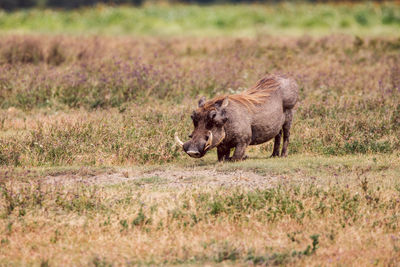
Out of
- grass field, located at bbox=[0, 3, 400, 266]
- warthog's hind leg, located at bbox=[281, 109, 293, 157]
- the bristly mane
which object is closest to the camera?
grass field, located at bbox=[0, 3, 400, 266]

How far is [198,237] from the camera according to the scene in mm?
7000

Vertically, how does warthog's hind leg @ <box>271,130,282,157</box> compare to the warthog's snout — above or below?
below

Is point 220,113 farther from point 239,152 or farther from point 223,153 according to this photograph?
point 223,153

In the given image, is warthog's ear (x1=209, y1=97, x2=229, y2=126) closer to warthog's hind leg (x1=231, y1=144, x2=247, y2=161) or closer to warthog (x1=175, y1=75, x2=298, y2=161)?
warthog (x1=175, y1=75, x2=298, y2=161)

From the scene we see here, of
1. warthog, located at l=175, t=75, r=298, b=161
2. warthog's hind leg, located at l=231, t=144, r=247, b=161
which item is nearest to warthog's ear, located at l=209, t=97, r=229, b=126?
warthog, located at l=175, t=75, r=298, b=161

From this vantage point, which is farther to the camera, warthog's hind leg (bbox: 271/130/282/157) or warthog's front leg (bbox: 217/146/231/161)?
warthog's hind leg (bbox: 271/130/282/157)

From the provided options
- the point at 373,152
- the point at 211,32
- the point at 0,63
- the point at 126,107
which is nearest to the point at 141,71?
the point at 126,107

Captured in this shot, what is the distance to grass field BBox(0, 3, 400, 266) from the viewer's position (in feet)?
22.4

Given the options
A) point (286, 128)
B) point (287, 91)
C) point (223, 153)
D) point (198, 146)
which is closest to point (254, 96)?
point (287, 91)

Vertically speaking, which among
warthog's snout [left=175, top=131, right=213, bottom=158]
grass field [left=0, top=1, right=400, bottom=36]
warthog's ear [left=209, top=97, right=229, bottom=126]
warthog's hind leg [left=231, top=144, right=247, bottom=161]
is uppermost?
warthog's ear [left=209, top=97, right=229, bottom=126]

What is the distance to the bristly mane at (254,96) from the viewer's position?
9.56m

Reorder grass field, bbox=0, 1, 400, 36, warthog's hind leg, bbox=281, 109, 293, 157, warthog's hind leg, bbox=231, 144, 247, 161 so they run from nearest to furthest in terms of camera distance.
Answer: warthog's hind leg, bbox=231, 144, 247, 161
warthog's hind leg, bbox=281, 109, 293, 157
grass field, bbox=0, 1, 400, 36

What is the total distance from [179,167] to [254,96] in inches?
65.4

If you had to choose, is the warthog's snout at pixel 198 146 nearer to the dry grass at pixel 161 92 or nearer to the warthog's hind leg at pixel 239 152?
the warthog's hind leg at pixel 239 152
